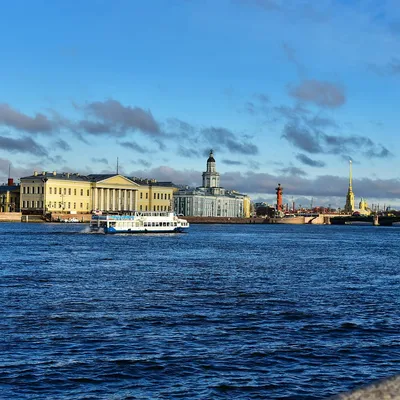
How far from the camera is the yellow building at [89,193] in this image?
433 ft

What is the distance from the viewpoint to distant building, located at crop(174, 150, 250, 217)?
167 m

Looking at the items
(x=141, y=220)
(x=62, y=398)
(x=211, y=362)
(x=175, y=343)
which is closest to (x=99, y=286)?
(x=175, y=343)

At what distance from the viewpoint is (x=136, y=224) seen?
265ft

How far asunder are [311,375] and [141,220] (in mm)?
72347

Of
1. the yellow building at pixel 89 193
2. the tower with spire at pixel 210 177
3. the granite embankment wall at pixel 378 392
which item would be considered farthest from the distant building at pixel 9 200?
the granite embankment wall at pixel 378 392

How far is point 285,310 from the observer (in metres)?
17.4

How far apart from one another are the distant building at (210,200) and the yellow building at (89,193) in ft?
24.1

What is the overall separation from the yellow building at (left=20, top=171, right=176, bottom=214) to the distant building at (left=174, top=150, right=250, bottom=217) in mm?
7338

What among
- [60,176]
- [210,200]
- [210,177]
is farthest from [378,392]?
[210,177]

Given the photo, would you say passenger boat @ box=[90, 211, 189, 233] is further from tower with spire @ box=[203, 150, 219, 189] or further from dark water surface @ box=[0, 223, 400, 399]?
tower with spire @ box=[203, 150, 219, 189]

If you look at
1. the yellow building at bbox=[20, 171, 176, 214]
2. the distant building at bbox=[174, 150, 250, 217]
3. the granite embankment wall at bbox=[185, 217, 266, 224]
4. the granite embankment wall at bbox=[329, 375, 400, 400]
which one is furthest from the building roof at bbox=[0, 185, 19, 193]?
the granite embankment wall at bbox=[329, 375, 400, 400]

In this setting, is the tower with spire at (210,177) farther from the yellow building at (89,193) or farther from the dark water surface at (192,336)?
the dark water surface at (192,336)

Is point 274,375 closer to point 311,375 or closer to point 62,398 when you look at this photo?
point 311,375

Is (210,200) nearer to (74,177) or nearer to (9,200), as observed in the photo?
(74,177)
